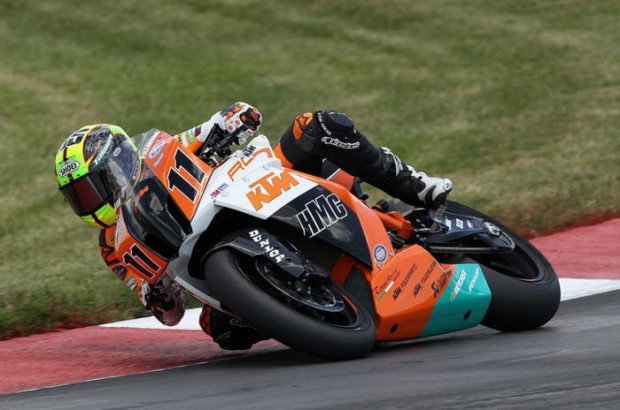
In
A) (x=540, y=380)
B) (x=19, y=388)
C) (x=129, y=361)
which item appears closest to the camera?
(x=540, y=380)

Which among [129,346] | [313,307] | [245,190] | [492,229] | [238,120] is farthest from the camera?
[129,346]

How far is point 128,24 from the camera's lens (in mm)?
21797

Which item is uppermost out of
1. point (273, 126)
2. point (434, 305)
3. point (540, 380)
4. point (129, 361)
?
point (540, 380)

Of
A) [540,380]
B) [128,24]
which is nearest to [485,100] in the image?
[128,24]

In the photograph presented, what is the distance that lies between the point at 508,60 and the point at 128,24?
751 cm

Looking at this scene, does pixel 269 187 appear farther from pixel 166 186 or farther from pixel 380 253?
pixel 380 253

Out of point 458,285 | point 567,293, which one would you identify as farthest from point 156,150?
point 567,293

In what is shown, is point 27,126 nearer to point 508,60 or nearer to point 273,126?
point 273,126

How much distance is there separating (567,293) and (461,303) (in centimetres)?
187

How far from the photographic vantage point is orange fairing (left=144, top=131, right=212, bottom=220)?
5465mm

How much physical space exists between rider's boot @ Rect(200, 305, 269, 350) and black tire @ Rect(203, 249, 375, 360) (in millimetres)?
959

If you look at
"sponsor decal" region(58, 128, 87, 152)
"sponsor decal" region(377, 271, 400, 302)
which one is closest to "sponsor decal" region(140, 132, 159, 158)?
"sponsor decal" region(58, 128, 87, 152)

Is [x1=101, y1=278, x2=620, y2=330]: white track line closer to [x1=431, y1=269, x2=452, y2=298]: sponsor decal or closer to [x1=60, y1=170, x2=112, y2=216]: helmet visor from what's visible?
[x1=431, y1=269, x2=452, y2=298]: sponsor decal

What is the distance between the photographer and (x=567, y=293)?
7.49 metres
